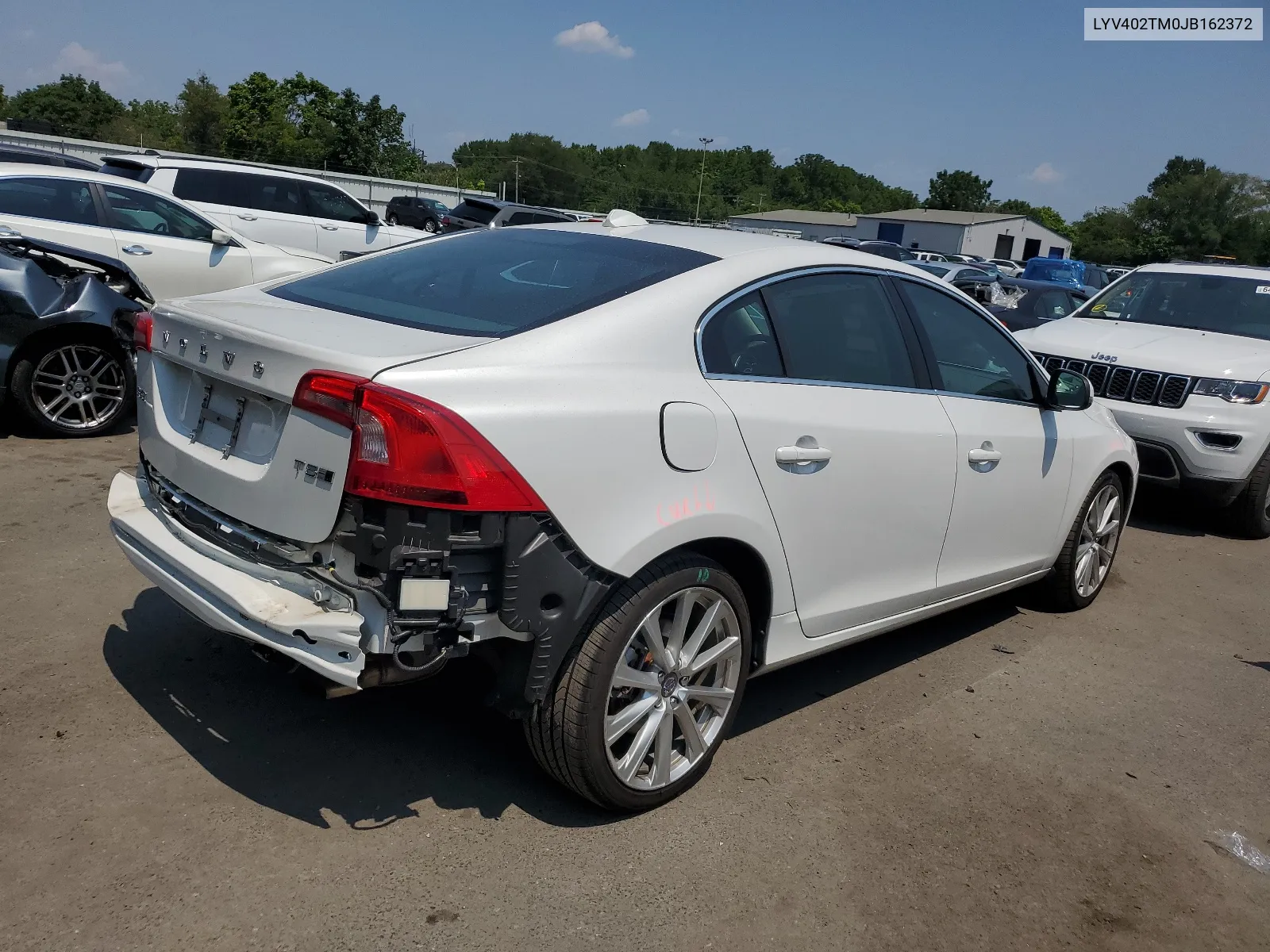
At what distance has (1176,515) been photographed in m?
8.20

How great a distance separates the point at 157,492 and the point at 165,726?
775 millimetres

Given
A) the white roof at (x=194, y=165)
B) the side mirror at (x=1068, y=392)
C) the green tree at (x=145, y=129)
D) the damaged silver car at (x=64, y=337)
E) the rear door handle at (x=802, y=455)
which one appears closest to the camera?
the rear door handle at (x=802, y=455)

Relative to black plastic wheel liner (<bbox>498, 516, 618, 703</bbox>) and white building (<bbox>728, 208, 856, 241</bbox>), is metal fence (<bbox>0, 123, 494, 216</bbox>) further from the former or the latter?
white building (<bbox>728, 208, 856, 241</bbox>)

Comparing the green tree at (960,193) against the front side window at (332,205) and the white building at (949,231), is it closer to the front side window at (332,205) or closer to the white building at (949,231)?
the white building at (949,231)

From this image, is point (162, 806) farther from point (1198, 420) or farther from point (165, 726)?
point (1198, 420)

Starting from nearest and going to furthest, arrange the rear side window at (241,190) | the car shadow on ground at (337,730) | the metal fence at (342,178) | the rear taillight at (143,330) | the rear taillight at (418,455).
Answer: the rear taillight at (418,455), the car shadow on ground at (337,730), the rear taillight at (143,330), the rear side window at (241,190), the metal fence at (342,178)

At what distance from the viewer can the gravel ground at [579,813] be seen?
265 centimetres

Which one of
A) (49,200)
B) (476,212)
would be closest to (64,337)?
(49,200)

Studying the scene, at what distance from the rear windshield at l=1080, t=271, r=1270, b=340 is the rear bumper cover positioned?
756 centimetres

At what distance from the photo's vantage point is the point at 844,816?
10.8 feet

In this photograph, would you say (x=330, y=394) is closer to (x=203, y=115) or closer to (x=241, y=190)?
(x=241, y=190)

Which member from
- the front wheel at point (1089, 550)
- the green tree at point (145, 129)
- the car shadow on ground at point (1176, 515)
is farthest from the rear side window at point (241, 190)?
the green tree at point (145, 129)

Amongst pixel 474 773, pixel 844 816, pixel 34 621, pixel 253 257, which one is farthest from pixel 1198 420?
pixel 253 257

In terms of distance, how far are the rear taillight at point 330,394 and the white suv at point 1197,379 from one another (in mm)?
6286
